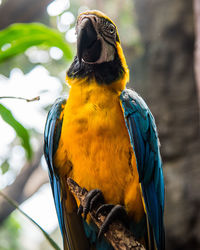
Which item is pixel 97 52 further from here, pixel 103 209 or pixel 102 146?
pixel 103 209

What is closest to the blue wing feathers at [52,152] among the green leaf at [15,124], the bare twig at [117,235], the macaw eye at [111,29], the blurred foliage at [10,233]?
the green leaf at [15,124]

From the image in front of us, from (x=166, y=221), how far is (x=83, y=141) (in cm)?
236

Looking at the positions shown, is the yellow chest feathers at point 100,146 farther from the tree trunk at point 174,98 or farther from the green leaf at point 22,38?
the tree trunk at point 174,98

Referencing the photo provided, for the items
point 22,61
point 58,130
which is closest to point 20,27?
point 58,130

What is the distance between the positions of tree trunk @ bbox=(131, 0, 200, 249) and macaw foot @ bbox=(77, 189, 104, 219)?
217 centimetres

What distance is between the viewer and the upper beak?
1.54m

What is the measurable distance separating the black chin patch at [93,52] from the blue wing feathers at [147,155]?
25cm

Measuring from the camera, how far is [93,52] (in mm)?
1622

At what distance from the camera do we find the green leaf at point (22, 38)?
142 cm

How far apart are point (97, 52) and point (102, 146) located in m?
0.51

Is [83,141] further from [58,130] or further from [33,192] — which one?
[33,192]

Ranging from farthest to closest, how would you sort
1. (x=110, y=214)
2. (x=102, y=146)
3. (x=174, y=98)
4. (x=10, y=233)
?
(x=10, y=233)
(x=174, y=98)
(x=102, y=146)
(x=110, y=214)

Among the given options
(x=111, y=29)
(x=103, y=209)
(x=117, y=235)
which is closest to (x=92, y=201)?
(x=103, y=209)

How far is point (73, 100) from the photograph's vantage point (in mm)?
1642
